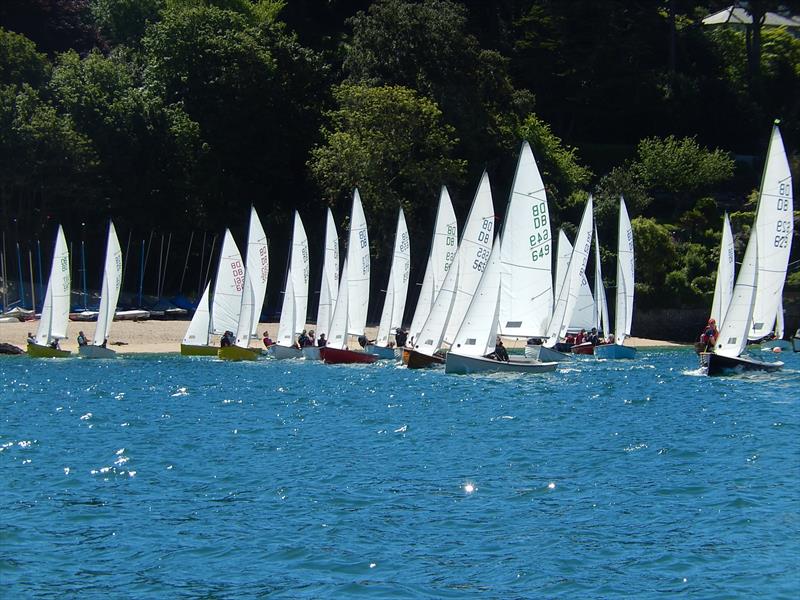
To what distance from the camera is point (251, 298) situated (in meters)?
55.0

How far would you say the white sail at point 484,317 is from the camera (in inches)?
1630

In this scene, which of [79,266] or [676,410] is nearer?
[676,410]

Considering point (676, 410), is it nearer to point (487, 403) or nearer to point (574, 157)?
point (487, 403)

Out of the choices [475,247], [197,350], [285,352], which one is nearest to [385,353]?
[285,352]

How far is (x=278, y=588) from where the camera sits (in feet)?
55.3

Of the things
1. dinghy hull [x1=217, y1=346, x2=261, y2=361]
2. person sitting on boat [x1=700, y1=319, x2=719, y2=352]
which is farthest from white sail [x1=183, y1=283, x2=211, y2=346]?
person sitting on boat [x1=700, y1=319, x2=719, y2=352]

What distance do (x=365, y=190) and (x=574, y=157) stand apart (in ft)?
55.6

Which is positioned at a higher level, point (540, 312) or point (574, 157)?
point (574, 157)

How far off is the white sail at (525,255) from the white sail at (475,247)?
2.41ft

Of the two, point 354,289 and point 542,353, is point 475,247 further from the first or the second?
point 354,289

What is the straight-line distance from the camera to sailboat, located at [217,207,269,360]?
53.8 meters

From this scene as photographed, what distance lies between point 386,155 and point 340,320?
17911mm

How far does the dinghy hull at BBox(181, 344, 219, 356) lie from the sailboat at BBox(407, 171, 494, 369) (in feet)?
39.8

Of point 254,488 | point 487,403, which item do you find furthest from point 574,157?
point 254,488
